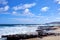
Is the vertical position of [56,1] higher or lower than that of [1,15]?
higher

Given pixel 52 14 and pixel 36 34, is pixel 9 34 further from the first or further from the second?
pixel 52 14

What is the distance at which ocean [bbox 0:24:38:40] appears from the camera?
6.86ft

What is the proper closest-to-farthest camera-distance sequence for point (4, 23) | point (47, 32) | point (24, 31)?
point (4, 23) < point (24, 31) < point (47, 32)

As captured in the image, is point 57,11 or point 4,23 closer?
point 4,23

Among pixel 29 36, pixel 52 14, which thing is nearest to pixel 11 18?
pixel 29 36

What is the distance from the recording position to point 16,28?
2154 mm

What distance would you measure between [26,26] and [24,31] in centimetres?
10

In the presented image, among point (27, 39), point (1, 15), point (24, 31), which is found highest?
point (1, 15)

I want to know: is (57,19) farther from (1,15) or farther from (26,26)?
(1,15)

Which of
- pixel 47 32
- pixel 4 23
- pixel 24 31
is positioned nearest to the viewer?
pixel 4 23

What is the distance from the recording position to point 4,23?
2074mm

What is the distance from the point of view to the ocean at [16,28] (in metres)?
2.09

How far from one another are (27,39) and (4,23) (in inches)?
19.5

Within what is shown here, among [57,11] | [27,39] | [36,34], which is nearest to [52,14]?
[57,11]
